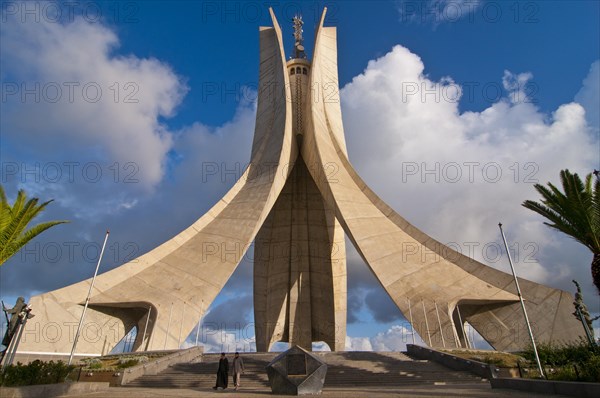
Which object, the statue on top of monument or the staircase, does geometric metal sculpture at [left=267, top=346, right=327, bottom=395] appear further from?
the statue on top of monument

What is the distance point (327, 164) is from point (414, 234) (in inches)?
207

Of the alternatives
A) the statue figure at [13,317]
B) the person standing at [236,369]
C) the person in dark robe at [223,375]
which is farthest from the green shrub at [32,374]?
the person standing at [236,369]

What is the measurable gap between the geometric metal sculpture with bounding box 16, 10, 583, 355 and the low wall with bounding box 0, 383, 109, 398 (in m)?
5.70

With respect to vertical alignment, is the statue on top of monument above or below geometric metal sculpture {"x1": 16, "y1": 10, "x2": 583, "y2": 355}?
above

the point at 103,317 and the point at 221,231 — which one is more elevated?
the point at 221,231

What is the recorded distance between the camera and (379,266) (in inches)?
573

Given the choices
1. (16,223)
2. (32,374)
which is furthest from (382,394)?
(16,223)

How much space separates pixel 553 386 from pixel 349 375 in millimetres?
4841

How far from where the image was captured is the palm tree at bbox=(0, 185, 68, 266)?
8328 millimetres

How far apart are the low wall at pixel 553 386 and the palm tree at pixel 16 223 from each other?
9826 millimetres

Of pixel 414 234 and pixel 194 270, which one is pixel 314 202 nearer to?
pixel 414 234

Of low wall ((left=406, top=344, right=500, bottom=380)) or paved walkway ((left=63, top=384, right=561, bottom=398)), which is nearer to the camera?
paved walkway ((left=63, top=384, right=561, bottom=398))

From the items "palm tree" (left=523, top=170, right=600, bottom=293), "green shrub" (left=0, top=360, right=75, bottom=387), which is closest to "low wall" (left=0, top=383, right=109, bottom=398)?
"green shrub" (left=0, top=360, right=75, bottom=387)

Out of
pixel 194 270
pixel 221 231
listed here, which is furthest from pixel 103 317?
pixel 221 231
